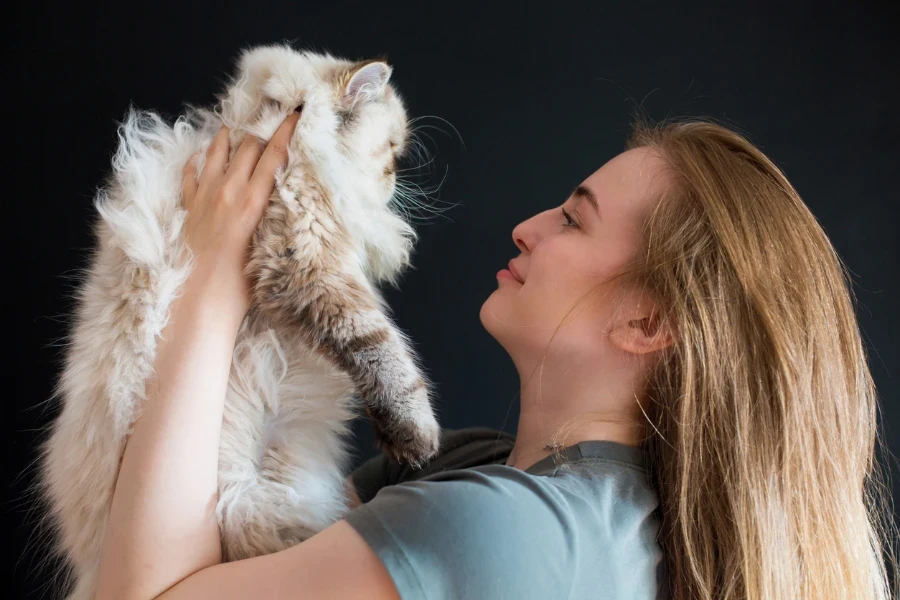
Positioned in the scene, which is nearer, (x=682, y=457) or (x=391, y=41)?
(x=682, y=457)

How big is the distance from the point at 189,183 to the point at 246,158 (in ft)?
0.43

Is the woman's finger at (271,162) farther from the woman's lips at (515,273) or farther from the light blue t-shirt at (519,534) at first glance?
the light blue t-shirt at (519,534)

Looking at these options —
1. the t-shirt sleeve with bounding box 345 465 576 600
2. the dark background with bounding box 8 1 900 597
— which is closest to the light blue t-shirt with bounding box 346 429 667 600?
the t-shirt sleeve with bounding box 345 465 576 600

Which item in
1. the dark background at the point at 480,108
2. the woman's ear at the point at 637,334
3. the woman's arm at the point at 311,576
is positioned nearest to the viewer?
the woman's arm at the point at 311,576

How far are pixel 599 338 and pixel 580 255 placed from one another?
0.16 meters

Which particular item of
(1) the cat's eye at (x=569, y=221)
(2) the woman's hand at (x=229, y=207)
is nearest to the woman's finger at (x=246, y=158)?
(2) the woman's hand at (x=229, y=207)

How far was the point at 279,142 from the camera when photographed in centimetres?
123

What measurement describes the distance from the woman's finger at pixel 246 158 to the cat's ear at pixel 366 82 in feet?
0.81

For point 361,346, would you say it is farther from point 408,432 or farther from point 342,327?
point 408,432

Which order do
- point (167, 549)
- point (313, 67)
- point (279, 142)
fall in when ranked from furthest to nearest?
1. point (313, 67)
2. point (279, 142)
3. point (167, 549)

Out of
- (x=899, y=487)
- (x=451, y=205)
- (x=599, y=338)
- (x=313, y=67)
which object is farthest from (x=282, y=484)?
(x=899, y=487)

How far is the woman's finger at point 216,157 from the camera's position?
122cm

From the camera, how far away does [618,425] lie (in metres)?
1.10

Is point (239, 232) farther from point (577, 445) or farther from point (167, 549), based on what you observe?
point (577, 445)
